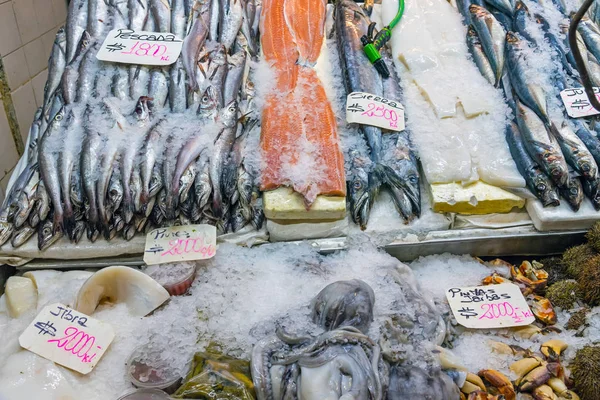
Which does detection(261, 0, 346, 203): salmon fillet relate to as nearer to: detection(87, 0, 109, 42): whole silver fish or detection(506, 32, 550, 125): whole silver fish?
detection(87, 0, 109, 42): whole silver fish

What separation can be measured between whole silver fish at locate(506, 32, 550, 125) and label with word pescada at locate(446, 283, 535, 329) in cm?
105

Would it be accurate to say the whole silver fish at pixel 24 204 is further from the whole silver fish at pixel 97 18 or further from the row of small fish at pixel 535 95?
the row of small fish at pixel 535 95

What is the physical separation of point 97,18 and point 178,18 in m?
0.52

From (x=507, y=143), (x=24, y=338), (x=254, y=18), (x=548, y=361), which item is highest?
(x=254, y=18)

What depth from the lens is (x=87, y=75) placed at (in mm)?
2811

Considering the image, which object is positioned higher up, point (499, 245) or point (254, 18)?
point (254, 18)

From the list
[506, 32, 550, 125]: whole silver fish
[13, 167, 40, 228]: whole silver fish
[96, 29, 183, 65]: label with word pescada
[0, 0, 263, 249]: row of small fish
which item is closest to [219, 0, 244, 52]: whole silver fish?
[0, 0, 263, 249]: row of small fish

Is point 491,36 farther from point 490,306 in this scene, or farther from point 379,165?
point 490,306

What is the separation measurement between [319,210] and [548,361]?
116 cm

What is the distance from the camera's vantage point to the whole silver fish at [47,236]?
7.67 ft

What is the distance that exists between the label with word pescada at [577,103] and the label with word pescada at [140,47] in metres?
2.26

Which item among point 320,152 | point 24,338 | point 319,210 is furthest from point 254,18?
point 24,338

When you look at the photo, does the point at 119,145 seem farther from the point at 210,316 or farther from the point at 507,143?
the point at 507,143

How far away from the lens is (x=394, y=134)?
2693mm
